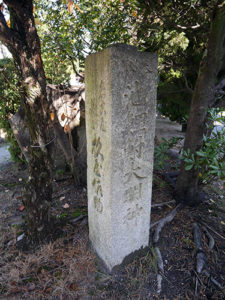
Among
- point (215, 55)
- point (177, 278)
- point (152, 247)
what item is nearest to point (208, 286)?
point (177, 278)

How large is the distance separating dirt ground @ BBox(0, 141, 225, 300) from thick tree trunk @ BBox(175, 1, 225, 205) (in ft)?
1.13

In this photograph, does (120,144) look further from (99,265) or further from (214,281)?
(214,281)

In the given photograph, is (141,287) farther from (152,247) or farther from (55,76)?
(55,76)

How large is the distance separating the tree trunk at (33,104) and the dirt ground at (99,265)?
0.33 m

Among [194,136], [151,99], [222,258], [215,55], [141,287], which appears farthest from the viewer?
[194,136]

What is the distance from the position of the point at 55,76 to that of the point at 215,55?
2811 millimetres

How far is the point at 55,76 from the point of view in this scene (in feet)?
12.4

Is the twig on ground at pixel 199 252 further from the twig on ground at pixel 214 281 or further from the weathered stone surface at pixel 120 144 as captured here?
the weathered stone surface at pixel 120 144

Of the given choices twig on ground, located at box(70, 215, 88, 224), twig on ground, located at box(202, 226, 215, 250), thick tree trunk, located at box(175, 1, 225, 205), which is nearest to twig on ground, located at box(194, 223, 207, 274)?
twig on ground, located at box(202, 226, 215, 250)

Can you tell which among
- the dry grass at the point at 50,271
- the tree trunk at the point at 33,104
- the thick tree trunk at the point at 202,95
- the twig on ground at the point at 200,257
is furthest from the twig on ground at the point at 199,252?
the tree trunk at the point at 33,104

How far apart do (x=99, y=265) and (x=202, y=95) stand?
2613 millimetres

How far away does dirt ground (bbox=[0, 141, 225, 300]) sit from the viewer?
192 centimetres

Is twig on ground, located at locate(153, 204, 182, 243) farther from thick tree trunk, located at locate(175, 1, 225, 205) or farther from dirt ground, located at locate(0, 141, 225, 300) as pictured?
thick tree trunk, located at locate(175, 1, 225, 205)

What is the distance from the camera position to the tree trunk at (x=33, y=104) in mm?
1841
